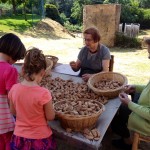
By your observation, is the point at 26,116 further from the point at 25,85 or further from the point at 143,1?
the point at 143,1

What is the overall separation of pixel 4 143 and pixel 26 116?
1.75ft

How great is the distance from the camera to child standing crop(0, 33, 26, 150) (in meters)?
1.98

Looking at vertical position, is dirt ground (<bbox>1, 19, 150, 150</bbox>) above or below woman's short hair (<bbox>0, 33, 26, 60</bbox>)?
below

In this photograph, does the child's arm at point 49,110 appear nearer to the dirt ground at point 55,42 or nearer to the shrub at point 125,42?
the dirt ground at point 55,42

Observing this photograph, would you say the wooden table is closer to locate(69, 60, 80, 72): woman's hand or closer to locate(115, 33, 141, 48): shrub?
locate(69, 60, 80, 72): woman's hand

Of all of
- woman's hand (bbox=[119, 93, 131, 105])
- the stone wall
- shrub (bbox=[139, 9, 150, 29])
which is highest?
woman's hand (bbox=[119, 93, 131, 105])

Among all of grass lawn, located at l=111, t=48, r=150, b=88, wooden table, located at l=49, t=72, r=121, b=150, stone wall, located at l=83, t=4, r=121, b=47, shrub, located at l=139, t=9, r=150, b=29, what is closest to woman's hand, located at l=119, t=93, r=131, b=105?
wooden table, located at l=49, t=72, r=121, b=150

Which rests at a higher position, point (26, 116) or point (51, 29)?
point (26, 116)

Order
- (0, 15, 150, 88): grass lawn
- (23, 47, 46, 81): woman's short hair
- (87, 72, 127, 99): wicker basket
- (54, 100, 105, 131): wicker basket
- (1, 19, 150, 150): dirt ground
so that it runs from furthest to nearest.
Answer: (1, 19, 150, 150): dirt ground < (0, 15, 150, 88): grass lawn < (87, 72, 127, 99): wicker basket < (54, 100, 105, 131): wicker basket < (23, 47, 46, 81): woman's short hair

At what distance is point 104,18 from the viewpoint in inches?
468

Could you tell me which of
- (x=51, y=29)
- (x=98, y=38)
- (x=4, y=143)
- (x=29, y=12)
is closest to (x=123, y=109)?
(x=98, y=38)

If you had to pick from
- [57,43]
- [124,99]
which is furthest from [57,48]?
[124,99]

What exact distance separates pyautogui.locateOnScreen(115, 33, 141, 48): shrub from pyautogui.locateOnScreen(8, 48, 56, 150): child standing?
10.9m

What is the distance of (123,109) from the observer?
292 cm
